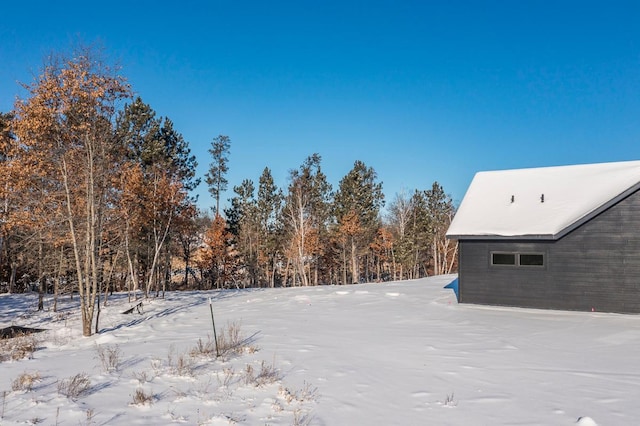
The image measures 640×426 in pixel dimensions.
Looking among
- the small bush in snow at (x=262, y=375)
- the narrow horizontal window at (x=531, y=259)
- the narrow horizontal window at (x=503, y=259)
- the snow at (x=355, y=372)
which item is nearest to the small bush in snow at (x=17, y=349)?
the snow at (x=355, y=372)

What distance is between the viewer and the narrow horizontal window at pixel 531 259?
42.6 ft

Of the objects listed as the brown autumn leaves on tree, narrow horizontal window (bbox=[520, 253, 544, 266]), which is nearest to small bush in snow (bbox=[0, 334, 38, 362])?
the brown autumn leaves on tree

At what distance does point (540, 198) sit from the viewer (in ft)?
47.1

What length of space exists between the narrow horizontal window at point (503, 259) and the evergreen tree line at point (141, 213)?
40.3 feet

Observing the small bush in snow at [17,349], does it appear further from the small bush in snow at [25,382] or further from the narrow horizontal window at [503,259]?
the narrow horizontal window at [503,259]

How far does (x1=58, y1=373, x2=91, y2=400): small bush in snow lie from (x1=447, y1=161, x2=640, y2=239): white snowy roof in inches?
454

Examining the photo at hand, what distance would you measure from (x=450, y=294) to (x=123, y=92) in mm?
13832

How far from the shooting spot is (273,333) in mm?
9883

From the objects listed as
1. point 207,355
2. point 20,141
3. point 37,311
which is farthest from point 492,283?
point 37,311

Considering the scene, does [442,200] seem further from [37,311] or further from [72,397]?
[72,397]

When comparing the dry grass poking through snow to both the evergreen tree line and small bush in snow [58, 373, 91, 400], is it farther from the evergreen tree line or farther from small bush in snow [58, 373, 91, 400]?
the evergreen tree line

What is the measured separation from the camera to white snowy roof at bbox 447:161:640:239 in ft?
40.7

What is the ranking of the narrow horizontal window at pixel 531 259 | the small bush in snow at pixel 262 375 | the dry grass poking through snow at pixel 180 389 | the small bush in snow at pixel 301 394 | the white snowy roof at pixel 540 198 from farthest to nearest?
the narrow horizontal window at pixel 531 259
the white snowy roof at pixel 540 198
the small bush in snow at pixel 262 375
the small bush in snow at pixel 301 394
the dry grass poking through snow at pixel 180 389

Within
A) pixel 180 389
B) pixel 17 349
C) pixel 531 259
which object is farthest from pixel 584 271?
pixel 17 349
